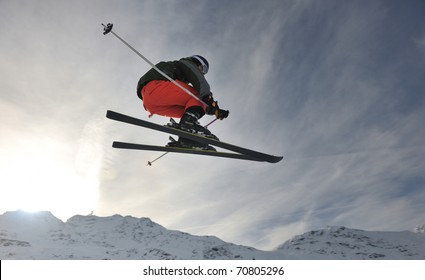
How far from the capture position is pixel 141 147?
319 inches

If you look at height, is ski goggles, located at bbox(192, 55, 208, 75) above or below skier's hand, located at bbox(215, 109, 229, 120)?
above

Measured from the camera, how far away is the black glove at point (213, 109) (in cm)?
706

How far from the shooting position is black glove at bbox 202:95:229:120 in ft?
23.2

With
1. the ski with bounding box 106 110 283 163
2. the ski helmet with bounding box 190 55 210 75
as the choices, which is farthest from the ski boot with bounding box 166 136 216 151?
the ski helmet with bounding box 190 55 210 75

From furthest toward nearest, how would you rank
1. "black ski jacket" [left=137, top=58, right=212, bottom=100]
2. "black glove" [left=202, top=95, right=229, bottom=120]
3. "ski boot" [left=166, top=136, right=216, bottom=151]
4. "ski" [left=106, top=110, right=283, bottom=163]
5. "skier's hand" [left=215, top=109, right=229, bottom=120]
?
"ski boot" [left=166, top=136, right=216, bottom=151] < "skier's hand" [left=215, top=109, right=229, bottom=120] < "black glove" [left=202, top=95, right=229, bottom=120] < "black ski jacket" [left=137, top=58, right=212, bottom=100] < "ski" [left=106, top=110, right=283, bottom=163]

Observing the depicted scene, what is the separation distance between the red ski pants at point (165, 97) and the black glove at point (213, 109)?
0.48ft

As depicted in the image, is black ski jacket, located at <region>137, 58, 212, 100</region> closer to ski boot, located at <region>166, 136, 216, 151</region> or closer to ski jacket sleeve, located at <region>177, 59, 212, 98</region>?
ski jacket sleeve, located at <region>177, 59, 212, 98</region>

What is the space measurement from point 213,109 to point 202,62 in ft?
3.63

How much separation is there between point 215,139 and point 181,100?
3.97 feet

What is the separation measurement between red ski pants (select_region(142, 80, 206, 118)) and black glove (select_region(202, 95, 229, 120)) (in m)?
0.14

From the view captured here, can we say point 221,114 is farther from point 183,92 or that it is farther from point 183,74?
point 183,74
